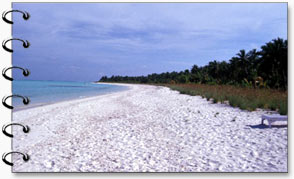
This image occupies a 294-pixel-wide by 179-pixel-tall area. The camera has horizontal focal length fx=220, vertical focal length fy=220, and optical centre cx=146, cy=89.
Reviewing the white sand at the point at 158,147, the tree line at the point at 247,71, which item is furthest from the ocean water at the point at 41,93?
the tree line at the point at 247,71

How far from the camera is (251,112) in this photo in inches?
282

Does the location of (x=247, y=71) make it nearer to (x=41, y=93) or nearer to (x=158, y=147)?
(x=41, y=93)

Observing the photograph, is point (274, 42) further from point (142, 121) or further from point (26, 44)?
point (142, 121)

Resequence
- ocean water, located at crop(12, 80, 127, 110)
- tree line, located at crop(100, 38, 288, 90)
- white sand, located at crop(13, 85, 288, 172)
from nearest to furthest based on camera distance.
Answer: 1. white sand, located at crop(13, 85, 288, 172)
2. ocean water, located at crop(12, 80, 127, 110)
3. tree line, located at crop(100, 38, 288, 90)

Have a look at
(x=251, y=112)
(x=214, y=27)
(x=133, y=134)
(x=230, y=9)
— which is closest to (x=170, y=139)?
(x=133, y=134)

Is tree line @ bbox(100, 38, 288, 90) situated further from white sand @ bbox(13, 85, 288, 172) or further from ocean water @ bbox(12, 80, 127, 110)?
ocean water @ bbox(12, 80, 127, 110)

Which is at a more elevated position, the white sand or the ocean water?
the ocean water

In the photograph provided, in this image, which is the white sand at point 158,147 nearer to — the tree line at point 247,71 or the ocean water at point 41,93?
the ocean water at point 41,93

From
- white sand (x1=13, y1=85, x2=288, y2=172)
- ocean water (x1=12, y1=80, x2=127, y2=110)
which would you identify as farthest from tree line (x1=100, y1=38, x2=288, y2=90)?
ocean water (x1=12, y1=80, x2=127, y2=110)

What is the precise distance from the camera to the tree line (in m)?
Answer: 3.73

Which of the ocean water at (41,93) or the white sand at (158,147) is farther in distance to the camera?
the ocean water at (41,93)

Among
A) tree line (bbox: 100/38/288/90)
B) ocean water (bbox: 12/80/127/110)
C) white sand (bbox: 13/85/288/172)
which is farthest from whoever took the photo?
tree line (bbox: 100/38/288/90)

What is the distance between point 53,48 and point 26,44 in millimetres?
706

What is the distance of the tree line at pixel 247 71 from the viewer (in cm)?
373
